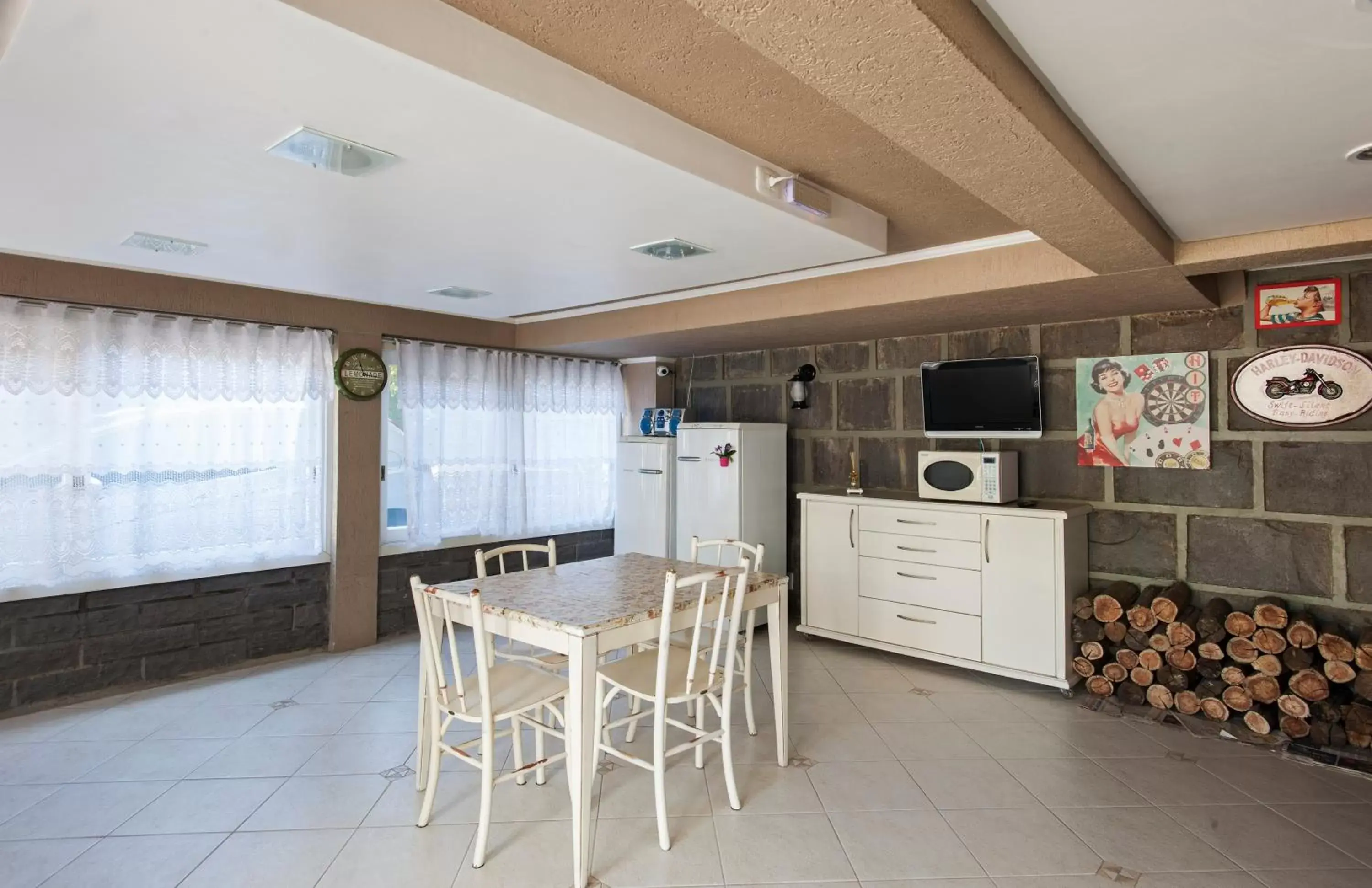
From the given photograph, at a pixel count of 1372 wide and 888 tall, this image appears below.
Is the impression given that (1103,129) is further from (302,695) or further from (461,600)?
(302,695)

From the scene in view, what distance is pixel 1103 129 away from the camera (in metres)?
1.96

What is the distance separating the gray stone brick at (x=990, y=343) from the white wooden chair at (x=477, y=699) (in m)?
3.33

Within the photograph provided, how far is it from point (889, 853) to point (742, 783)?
66 cm

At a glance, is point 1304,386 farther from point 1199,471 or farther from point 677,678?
point 677,678

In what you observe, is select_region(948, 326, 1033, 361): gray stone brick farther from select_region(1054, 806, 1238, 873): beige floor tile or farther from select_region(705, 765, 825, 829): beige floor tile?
select_region(705, 765, 825, 829): beige floor tile

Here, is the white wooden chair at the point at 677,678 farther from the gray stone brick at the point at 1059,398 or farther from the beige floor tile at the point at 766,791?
the gray stone brick at the point at 1059,398

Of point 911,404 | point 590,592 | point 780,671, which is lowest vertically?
point 780,671

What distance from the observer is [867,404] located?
5141mm

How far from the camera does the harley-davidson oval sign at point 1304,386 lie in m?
3.35

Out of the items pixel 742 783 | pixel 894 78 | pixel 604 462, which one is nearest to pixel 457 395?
pixel 604 462

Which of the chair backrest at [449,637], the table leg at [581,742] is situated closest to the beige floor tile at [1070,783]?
the table leg at [581,742]

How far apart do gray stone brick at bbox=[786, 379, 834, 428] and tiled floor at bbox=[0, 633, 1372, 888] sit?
2.23 meters

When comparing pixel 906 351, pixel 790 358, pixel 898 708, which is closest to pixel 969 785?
pixel 898 708

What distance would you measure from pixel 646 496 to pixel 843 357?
183cm
